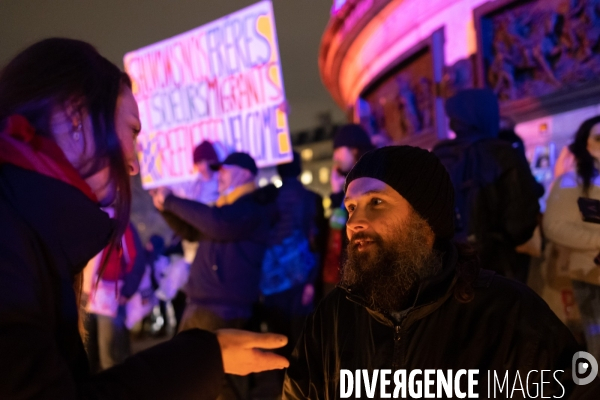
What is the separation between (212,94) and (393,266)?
5.26 meters

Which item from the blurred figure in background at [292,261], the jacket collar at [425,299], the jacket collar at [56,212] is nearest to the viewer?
the jacket collar at [56,212]

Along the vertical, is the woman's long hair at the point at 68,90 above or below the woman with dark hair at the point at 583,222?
above

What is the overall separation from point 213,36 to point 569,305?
515 centimetres

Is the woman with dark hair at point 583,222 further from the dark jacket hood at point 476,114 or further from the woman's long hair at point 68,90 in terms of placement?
the woman's long hair at point 68,90

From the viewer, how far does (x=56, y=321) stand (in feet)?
4.32

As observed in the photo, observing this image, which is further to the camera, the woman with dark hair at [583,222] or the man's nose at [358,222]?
the woman with dark hair at [583,222]

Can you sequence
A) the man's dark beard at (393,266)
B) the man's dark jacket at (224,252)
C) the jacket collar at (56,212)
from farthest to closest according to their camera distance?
the man's dark jacket at (224,252), the man's dark beard at (393,266), the jacket collar at (56,212)

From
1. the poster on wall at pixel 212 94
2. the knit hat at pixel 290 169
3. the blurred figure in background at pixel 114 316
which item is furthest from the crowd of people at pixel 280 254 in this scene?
the blurred figure in background at pixel 114 316

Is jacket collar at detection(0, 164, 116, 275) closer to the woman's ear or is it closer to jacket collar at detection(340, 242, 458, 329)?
the woman's ear

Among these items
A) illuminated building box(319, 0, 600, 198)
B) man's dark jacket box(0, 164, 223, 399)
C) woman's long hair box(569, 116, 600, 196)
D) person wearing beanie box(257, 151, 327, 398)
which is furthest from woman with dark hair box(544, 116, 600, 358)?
man's dark jacket box(0, 164, 223, 399)

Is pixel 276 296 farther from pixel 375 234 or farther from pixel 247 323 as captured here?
pixel 375 234

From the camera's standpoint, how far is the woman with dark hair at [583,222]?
3.90m

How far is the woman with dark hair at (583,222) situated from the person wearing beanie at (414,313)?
177cm

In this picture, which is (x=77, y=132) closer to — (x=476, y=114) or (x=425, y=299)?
(x=425, y=299)
